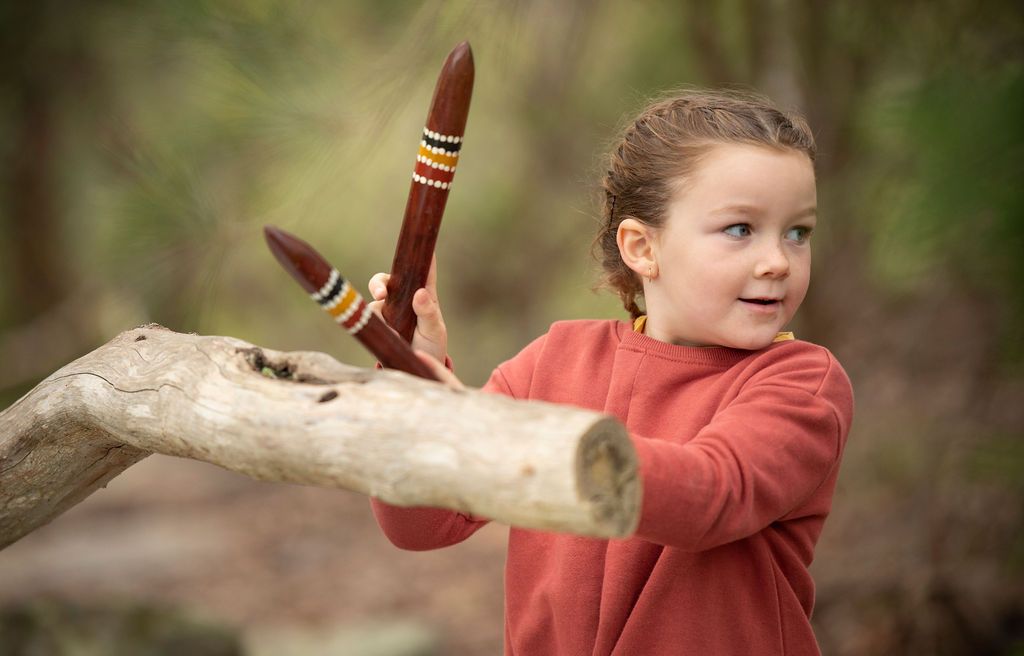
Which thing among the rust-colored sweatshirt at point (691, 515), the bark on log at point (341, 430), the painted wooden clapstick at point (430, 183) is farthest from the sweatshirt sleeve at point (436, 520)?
the bark on log at point (341, 430)

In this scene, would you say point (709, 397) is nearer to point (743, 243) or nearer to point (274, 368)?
point (743, 243)

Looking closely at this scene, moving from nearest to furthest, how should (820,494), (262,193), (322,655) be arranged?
(820,494), (262,193), (322,655)

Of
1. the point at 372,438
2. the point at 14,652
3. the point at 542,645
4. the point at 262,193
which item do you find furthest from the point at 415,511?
the point at 14,652

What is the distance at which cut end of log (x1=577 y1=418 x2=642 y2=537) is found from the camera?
99cm

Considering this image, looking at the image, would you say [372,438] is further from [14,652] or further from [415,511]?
[14,652]

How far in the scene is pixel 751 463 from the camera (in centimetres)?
121

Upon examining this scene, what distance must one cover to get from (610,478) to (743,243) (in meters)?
0.47

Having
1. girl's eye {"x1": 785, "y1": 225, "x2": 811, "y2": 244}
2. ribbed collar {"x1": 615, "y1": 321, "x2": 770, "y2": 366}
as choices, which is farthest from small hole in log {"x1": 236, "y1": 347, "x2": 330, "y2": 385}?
girl's eye {"x1": 785, "y1": 225, "x2": 811, "y2": 244}

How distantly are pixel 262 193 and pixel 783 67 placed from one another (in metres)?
1.69

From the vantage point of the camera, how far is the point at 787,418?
1274 millimetres

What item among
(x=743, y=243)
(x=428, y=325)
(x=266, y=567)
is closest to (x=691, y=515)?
(x=743, y=243)

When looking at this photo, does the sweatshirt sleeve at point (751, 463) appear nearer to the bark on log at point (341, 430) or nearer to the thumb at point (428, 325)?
the bark on log at point (341, 430)

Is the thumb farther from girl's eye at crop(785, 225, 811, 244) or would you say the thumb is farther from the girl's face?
girl's eye at crop(785, 225, 811, 244)

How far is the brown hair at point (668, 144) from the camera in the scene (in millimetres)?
1431
